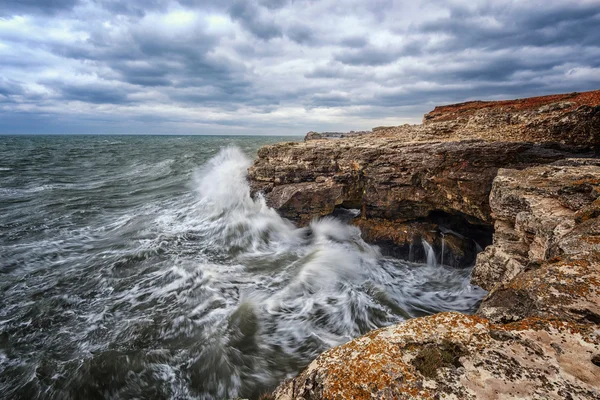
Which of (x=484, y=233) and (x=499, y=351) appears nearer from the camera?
(x=499, y=351)

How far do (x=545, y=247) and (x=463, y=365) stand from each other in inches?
145

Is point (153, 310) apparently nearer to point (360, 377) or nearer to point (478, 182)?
point (360, 377)

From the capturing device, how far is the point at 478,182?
28.8 ft

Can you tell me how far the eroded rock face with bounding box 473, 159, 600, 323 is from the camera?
2.74 meters

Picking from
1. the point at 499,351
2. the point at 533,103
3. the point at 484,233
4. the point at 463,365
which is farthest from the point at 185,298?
the point at 533,103

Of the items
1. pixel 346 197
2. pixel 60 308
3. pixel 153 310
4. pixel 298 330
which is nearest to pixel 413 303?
pixel 298 330

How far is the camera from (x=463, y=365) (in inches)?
85.1

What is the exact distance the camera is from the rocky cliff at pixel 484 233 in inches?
82.2

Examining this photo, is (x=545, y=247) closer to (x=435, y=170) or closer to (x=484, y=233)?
(x=435, y=170)

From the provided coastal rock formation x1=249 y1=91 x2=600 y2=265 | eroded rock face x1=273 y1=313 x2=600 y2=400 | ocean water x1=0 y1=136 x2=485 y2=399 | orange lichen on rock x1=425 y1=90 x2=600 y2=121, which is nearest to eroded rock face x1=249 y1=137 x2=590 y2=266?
coastal rock formation x1=249 y1=91 x2=600 y2=265

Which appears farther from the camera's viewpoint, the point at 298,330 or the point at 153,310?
the point at 153,310

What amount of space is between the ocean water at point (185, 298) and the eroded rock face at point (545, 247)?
3055 millimetres

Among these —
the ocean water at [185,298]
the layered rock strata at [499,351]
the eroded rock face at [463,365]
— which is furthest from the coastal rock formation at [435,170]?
the eroded rock face at [463,365]

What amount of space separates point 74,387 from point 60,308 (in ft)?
9.57
